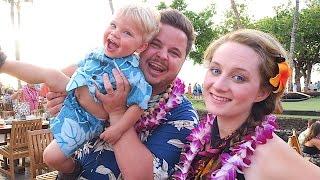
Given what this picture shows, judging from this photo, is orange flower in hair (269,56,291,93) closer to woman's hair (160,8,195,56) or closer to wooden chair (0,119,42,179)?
woman's hair (160,8,195,56)

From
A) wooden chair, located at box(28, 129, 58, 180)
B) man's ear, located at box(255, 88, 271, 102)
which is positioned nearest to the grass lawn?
wooden chair, located at box(28, 129, 58, 180)

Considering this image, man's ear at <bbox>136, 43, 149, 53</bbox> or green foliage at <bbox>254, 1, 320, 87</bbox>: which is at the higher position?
green foliage at <bbox>254, 1, 320, 87</bbox>

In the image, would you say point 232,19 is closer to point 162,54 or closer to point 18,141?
point 18,141

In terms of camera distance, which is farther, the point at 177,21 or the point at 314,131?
the point at 314,131

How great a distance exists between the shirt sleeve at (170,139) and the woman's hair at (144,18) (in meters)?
0.45

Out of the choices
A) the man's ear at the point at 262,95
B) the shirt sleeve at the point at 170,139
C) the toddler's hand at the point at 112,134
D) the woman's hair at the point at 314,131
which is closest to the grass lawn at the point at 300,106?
the woman's hair at the point at 314,131

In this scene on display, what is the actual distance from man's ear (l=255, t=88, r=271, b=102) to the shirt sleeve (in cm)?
45

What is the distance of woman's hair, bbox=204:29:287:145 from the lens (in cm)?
200

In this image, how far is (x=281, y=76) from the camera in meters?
2.01

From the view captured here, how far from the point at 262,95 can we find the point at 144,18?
2.40ft

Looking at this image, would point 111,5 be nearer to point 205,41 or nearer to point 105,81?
point 205,41

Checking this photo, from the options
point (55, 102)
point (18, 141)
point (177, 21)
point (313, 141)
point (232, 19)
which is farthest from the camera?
point (232, 19)

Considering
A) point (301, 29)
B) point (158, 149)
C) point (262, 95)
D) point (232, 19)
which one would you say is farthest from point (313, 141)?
point (232, 19)

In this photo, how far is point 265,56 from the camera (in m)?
2.00
